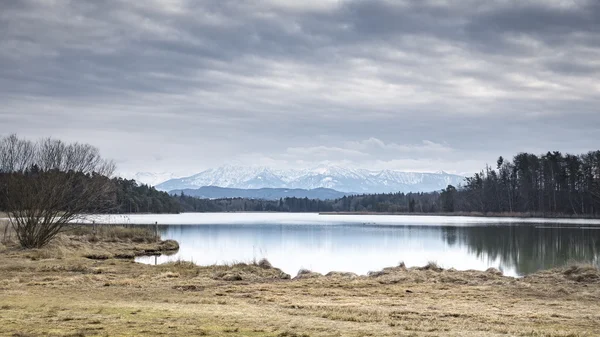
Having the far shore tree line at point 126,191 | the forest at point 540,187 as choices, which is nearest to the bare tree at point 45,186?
the far shore tree line at point 126,191

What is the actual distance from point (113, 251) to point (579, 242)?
35918 mm

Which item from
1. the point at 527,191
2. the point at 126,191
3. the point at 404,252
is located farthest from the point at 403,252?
the point at 126,191

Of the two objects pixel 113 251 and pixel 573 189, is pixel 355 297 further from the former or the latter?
→ pixel 573 189

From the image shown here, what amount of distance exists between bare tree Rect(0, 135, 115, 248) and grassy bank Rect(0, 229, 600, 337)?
24.1 feet

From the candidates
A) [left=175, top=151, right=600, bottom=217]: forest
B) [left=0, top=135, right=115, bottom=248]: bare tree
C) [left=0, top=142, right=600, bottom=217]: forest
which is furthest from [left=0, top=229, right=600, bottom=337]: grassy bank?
[left=175, top=151, right=600, bottom=217]: forest

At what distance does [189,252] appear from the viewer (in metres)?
43.4

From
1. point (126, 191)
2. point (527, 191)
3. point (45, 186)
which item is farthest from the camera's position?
point (126, 191)

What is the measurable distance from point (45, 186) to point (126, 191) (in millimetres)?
106912

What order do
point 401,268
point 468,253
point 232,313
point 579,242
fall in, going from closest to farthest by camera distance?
point 232,313
point 401,268
point 468,253
point 579,242

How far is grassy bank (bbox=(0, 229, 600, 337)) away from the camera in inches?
455

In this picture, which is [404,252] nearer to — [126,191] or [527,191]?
[527,191]

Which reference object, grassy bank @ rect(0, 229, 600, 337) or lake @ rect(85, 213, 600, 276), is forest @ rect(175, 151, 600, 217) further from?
grassy bank @ rect(0, 229, 600, 337)

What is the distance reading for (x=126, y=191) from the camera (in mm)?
138250

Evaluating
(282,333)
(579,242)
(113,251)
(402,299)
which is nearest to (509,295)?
(402,299)
